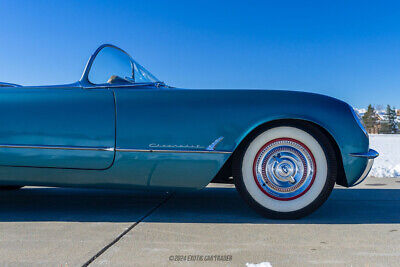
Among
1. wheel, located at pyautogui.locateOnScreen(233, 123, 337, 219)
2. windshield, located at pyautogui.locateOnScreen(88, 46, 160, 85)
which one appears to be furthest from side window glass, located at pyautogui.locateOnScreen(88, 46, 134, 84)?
wheel, located at pyautogui.locateOnScreen(233, 123, 337, 219)

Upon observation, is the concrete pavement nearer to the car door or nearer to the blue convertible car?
the blue convertible car

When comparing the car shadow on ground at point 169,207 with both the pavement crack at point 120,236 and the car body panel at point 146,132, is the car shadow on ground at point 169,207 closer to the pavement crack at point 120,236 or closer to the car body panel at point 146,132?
the pavement crack at point 120,236

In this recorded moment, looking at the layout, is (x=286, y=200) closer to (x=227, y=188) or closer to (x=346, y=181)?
(x=346, y=181)

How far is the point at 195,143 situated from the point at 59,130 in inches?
38.5

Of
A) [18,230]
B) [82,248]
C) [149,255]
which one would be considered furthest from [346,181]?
[18,230]

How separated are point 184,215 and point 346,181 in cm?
119

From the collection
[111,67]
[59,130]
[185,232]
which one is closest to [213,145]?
[185,232]

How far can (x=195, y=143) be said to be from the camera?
2520 mm

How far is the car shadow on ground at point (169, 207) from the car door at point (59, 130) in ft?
1.33

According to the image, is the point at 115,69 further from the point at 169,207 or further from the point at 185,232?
the point at 185,232

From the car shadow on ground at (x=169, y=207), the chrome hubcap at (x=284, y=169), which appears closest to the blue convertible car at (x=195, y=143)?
the chrome hubcap at (x=284, y=169)

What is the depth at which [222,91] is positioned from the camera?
8.69ft

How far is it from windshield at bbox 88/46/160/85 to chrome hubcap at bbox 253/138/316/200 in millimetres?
1201

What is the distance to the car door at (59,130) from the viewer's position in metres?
2.56
